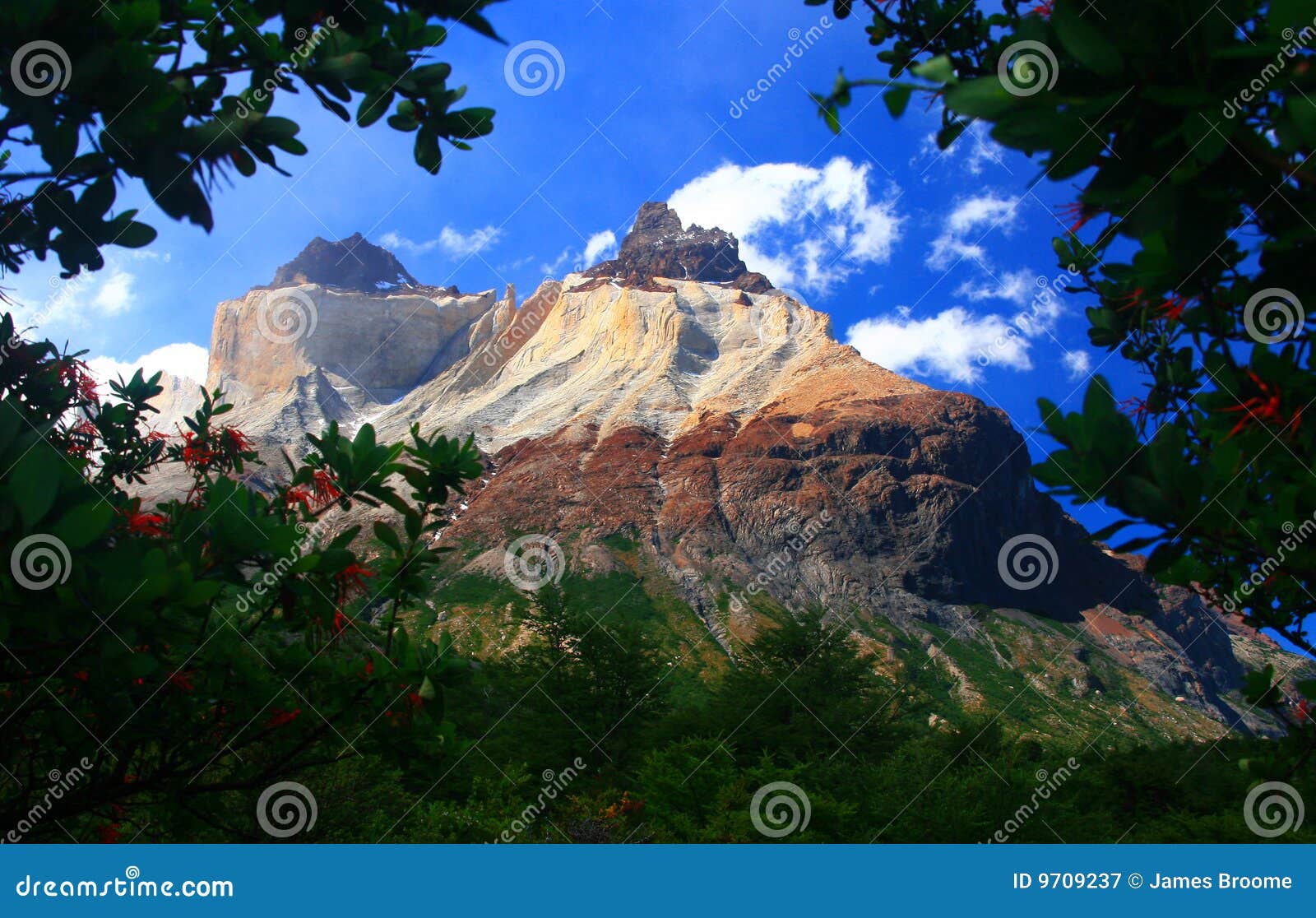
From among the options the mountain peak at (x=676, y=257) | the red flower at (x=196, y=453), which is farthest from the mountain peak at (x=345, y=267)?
the red flower at (x=196, y=453)

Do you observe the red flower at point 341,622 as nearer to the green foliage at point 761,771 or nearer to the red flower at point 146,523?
the red flower at point 146,523

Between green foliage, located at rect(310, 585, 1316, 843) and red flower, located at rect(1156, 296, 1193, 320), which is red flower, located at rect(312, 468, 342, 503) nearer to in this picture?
red flower, located at rect(1156, 296, 1193, 320)

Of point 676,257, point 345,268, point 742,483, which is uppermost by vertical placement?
point 676,257

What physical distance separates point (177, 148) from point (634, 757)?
1880 centimetres

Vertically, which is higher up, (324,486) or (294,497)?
(324,486)

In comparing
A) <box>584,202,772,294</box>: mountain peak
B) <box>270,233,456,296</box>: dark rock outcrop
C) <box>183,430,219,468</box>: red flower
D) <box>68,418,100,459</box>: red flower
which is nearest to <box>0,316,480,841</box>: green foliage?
<box>68,418,100,459</box>: red flower

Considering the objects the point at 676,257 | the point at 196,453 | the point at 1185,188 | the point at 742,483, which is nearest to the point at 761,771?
the point at 196,453

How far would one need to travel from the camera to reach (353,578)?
3225 millimetres

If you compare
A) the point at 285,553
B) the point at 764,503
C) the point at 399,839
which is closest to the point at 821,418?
the point at 764,503

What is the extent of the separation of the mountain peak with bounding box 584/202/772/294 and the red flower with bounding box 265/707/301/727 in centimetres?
12318

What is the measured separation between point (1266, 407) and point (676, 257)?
138109mm

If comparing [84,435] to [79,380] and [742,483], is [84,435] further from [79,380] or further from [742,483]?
[742,483]

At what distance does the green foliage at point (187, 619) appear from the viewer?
6.36ft

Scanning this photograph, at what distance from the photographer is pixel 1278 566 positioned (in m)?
1.93
